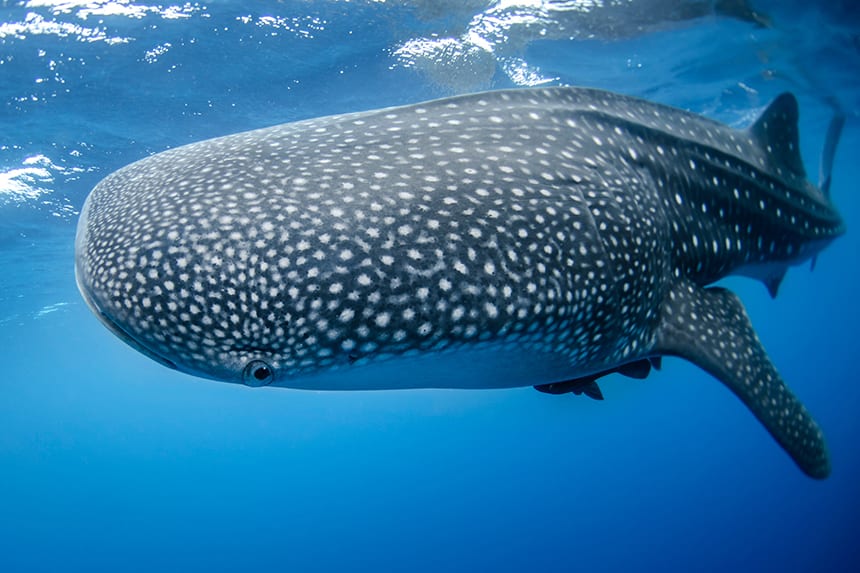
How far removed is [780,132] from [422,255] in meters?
4.91

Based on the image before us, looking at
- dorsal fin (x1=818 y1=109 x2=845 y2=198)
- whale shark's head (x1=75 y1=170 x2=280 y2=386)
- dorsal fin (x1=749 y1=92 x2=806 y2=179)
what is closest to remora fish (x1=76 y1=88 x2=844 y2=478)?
whale shark's head (x1=75 y1=170 x2=280 y2=386)

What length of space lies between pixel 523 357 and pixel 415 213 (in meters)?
0.96

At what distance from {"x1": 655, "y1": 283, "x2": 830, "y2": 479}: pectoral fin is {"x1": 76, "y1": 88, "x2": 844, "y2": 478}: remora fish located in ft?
0.05

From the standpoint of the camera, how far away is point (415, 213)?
2305mm

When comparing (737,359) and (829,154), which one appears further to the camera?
(829,154)

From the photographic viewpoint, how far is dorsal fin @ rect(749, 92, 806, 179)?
518cm

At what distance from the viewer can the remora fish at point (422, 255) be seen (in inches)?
82.5

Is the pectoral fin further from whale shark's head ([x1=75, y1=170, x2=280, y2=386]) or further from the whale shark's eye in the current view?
whale shark's head ([x1=75, y1=170, x2=280, y2=386])

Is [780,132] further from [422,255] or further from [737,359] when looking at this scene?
[422,255]

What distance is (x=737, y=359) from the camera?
3701 millimetres

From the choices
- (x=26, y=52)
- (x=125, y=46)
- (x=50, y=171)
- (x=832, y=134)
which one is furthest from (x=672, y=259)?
(x=50, y=171)

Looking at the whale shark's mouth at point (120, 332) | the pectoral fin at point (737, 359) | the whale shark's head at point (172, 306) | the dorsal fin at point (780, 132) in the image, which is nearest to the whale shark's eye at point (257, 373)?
the whale shark's head at point (172, 306)

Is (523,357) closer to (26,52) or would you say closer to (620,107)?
(620,107)

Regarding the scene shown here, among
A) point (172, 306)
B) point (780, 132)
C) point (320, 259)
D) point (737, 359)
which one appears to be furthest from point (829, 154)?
point (172, 306)
